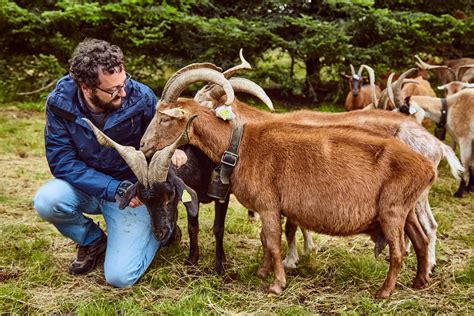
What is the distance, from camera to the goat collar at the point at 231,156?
399 cm

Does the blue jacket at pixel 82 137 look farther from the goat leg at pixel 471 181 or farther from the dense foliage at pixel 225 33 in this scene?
the dense foliage at pixel 225 33

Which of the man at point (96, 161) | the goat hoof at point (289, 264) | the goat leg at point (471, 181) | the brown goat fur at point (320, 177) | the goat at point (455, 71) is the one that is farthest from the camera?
the goat at point (455, 71)

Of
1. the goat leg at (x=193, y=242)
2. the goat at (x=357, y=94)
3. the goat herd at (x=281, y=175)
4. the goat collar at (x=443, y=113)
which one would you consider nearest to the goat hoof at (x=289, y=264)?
the goat herd at (x=281, y=175)

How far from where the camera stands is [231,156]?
3990 mm

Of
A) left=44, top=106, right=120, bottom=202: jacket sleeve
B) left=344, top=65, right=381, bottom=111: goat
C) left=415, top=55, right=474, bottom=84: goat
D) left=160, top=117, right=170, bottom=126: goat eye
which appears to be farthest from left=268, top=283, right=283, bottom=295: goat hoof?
left=415, top=55, right=474, bottom=84: goat

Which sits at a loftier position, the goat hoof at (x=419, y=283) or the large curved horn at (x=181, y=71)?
the large curved horn at (x=181, y=71)

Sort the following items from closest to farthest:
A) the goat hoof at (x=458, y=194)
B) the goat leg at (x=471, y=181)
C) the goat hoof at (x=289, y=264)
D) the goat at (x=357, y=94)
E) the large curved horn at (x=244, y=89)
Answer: the goat hoof at (x=289, y=264) < the large curved horn at (x=244, y=89) < the goat hoof at (x=458, y=194) < the goat leg at (x=471, y=181) < the goat at (x=357, y=94)

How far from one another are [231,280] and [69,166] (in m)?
1.68

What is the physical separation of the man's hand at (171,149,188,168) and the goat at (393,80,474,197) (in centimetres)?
398

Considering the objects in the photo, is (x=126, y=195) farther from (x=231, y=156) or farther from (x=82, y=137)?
(x=231, y=156)

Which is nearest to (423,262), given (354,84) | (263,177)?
(263,177)

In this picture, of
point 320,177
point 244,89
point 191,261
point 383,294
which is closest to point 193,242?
point 191,261

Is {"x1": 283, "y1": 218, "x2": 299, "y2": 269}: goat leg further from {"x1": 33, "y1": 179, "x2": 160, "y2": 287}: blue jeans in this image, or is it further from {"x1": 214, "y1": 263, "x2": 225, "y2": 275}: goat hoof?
{"x1": 33, "y1": 179, "x2": 160, "y2": 287}: blue jeans

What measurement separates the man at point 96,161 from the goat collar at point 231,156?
37 cm
